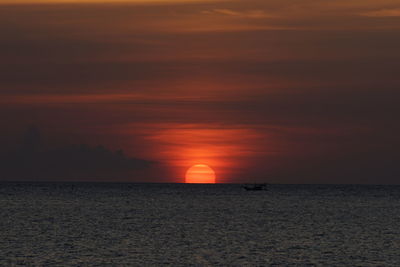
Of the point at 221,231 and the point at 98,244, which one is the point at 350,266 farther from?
the point at 221,231

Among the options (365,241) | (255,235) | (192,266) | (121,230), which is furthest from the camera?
(121,230)

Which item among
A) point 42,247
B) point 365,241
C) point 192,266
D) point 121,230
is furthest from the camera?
point 121,230

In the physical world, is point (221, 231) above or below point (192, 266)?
above

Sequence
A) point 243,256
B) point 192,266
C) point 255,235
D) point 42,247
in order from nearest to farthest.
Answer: point 192,266 → point 243,256 → point 42,247 → point 255,235

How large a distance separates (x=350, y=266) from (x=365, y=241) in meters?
23.6

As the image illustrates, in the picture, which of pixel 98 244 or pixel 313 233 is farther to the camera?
pixel 313 233

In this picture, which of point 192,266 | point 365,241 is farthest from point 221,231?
point 192,266

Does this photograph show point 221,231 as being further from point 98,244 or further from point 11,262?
point 11,262

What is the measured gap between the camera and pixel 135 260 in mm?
70125

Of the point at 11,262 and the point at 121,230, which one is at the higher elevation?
the point at 121,230

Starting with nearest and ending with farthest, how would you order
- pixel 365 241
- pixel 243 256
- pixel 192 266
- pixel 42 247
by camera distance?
pixel 192 266, pixel 243 256, pixel 42 247, pixel 365 241

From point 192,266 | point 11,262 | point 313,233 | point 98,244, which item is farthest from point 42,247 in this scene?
point 313,233

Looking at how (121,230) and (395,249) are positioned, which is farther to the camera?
(121,230)

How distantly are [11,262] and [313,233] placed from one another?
45219mm
